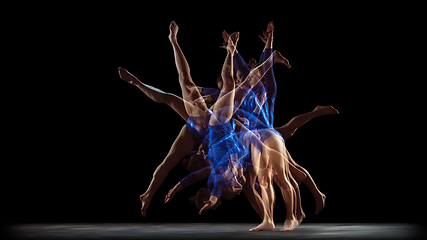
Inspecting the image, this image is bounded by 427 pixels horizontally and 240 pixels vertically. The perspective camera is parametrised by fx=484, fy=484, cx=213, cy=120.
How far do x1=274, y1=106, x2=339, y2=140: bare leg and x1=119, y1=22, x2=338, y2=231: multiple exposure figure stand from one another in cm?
1

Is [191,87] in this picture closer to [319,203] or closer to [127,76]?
[127,76]

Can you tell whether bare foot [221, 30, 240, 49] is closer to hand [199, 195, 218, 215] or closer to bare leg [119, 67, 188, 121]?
bare leg [119, 67, 188, 121]

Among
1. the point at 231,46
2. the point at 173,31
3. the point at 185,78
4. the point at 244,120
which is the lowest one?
the point at 244,120

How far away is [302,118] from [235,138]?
83cm

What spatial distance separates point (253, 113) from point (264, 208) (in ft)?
3.27

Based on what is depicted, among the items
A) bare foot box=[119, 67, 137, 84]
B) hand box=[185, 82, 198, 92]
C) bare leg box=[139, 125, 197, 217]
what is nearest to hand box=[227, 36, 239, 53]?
hand box=[185, 82, 198, 92]

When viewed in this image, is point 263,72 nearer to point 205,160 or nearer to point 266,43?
point 266,43

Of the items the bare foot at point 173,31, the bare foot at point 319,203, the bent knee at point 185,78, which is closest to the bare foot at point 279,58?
the bent knee at point 185,78

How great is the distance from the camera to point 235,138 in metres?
4.91

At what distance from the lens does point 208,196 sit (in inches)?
195

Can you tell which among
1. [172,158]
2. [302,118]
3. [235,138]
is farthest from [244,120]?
[172,158]

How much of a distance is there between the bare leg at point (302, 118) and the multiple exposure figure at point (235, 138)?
0.04 feet

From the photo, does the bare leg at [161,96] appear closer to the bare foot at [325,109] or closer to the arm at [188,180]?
the arm at [188,180]

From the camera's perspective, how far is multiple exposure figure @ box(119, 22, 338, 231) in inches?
189
